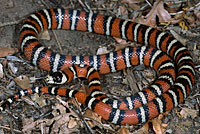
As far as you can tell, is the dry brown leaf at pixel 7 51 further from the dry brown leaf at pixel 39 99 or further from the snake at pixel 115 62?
the dry brown leaf at pixel 39 99

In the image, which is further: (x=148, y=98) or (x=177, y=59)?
(x=177, y=59)

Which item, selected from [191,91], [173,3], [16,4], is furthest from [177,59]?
[16,4]

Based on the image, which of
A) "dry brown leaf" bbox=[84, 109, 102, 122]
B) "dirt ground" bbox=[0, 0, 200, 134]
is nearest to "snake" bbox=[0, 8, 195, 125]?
"dry brown leaf" bbox=[84, 109, 102, 122]

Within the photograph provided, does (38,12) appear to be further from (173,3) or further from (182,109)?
(182,109)

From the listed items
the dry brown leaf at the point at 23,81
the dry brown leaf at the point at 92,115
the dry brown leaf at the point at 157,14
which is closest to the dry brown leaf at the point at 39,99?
the dry brown leaf at the point at 23,81

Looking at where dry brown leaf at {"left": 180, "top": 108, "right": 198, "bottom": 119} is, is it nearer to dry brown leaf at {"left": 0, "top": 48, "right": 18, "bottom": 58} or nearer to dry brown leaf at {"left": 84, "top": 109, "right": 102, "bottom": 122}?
dry brown leaf at {"left": 84, "top": 109, "right": 102, "bottom": 122}

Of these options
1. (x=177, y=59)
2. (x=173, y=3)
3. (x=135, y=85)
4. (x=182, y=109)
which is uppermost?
(x=173, y=3)
